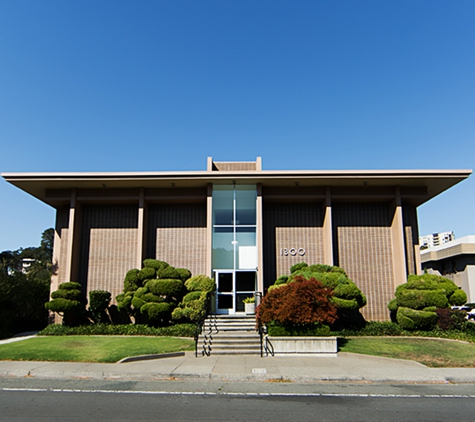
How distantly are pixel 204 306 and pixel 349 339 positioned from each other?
6.48 metres

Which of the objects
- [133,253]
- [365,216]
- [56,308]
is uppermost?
[365,216]

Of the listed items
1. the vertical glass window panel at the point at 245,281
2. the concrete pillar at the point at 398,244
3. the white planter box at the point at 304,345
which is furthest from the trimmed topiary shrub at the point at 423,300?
the vertical glass window panel at the point at 245,281

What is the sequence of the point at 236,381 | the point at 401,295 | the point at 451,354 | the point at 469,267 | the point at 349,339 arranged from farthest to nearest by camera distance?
1. the point at 469,267
2. the point at 401,295
3. the point at 349,339
4. the point at 451,354
5. the point at 236,381

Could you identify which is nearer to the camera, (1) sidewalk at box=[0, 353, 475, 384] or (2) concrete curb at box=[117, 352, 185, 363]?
(1) sidewalk at box=[0, 353, 475, 384]

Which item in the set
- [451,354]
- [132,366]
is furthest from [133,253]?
[451,354]

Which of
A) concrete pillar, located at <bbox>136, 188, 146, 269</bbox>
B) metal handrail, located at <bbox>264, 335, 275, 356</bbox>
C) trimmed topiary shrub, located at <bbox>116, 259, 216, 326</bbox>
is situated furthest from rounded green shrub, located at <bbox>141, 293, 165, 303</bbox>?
metal handrail, located at <bbox>264, 335, 275, 356</bbox>

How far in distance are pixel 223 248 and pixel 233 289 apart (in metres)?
2.19

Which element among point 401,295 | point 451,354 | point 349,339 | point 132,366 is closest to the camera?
point 132,366

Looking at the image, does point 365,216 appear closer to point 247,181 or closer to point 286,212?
point 286,212

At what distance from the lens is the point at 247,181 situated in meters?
21.2

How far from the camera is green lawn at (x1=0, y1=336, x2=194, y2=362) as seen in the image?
1334cm

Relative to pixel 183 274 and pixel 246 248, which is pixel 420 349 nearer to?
pixel 246 248

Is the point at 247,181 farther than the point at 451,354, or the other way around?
the point at 247,181

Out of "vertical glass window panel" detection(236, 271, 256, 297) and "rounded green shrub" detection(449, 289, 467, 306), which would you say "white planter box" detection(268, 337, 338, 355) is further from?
"rounded green shrub" detection(449, 289, 467, 306)
